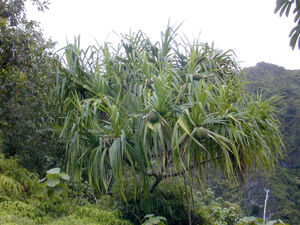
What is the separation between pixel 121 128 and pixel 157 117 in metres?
0.39

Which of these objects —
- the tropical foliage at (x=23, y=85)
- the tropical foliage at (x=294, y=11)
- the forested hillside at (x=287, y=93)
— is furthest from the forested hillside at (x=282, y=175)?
the tropical foliage at (x=23, y=85)

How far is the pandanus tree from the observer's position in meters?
2.77

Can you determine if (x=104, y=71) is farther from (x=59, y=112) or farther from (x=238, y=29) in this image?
(x=238, y=29)

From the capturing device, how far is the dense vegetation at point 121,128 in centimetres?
275

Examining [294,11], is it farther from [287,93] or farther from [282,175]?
[287,93]

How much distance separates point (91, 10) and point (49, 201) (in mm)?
4295

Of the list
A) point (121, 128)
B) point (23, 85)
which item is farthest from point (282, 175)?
point (23, 85)

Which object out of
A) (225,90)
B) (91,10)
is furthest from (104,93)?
(91,10)

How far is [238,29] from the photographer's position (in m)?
9.30

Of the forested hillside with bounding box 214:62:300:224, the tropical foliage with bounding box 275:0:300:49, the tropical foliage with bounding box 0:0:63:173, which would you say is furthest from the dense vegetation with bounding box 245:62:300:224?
the tropical foliage with bounding box 0:0:63:173

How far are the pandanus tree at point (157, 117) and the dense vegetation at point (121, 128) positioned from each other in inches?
0.6

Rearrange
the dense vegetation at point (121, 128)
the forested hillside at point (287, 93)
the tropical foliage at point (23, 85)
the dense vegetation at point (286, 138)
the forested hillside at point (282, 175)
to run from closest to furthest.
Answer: the dense vegetation at point (121, 128) → the tropical foliage at point (23, 85) → the forested hillside at point (282, 175) → the dense vegetation at point (286, 138) → the forested hillside at point (287, 93)

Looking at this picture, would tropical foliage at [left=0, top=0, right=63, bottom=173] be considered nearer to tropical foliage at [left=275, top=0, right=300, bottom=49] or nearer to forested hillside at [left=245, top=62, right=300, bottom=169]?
tropical foliage at [left=275, top=0, right=300, bottom=49]

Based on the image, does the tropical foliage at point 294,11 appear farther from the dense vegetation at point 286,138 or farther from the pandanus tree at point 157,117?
the dense vegetation at point 286,138
